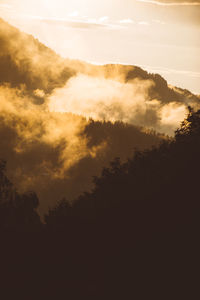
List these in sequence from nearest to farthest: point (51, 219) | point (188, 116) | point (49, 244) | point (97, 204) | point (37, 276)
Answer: point (37, 276), point (49, 244), point (97, 204), point (51, 219), point (188, 116)

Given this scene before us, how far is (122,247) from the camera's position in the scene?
109 feet

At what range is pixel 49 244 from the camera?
38.0m

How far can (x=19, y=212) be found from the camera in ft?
125

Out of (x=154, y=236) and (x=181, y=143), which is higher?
(x=181, y=143)

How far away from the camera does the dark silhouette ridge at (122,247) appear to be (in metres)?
29.8

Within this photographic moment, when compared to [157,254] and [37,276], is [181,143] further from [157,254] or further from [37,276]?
[37,276]

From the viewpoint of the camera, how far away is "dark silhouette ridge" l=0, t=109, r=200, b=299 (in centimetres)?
2977

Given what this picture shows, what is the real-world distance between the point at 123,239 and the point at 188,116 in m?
24.1

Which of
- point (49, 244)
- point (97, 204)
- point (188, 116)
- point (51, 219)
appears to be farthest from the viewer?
point (188, 116)

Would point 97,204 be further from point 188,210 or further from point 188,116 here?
point 188,116

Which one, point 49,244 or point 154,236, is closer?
point 154,236

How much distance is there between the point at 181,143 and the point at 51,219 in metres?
18.7

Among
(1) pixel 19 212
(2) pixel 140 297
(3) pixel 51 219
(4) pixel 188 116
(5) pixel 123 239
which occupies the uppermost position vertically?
(4) pixel 188 116

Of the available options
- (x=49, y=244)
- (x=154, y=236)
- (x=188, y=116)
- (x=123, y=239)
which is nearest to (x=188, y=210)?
(x=154, y=236)
